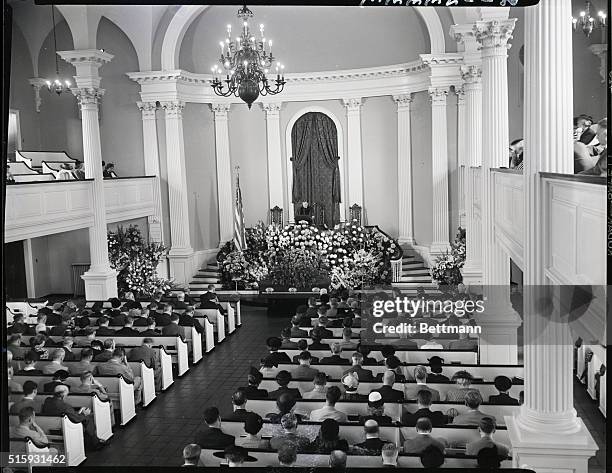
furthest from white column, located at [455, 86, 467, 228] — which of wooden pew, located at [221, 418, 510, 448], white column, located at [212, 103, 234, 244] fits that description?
wooden pew, located at [221, 418, 510, 448]

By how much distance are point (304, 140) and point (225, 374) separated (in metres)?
11.1

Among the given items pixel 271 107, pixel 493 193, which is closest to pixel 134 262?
pixel 271 107

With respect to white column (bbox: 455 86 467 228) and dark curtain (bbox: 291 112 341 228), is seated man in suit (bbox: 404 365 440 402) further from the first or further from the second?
dark curtain (bbox: 291 112 341 228)

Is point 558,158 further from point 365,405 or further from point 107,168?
point 107,168

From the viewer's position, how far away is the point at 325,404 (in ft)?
28.7

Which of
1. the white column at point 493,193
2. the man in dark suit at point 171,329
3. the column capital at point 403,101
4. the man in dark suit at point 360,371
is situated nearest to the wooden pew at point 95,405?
the man in dark suit at point 171,329

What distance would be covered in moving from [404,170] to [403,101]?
7.06 ft

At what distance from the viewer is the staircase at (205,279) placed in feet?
66.7

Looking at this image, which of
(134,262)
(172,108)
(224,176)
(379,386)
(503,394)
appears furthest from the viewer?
(224,176)

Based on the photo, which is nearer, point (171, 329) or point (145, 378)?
point (145, 378)

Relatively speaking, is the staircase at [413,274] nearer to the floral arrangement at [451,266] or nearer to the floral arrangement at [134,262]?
the floral arrangement at [451,266]

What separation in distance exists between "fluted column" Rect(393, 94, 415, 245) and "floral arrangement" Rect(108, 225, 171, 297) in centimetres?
756

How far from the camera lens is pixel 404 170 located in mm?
21094

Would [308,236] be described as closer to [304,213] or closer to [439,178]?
[304,213]
